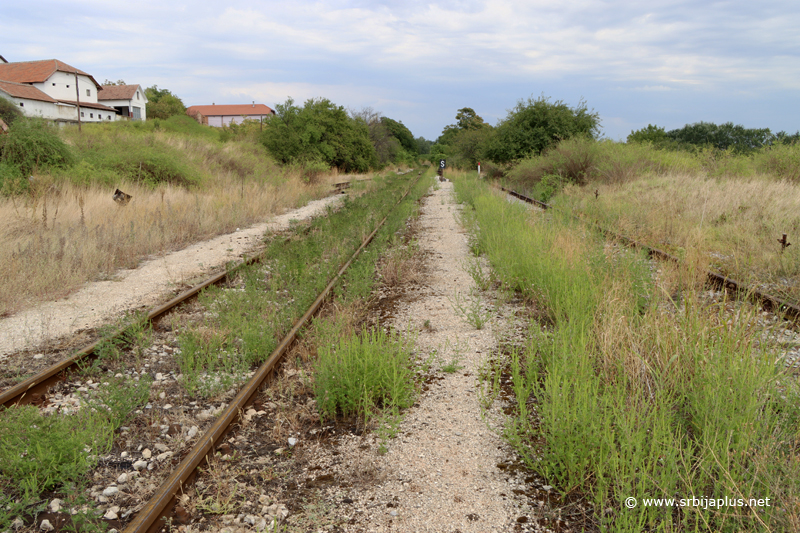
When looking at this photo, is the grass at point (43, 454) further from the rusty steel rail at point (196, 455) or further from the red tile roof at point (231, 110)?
the red tile roof at point (231, 110)

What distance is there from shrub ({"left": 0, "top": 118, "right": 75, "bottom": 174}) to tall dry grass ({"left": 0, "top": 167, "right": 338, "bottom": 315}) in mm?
950

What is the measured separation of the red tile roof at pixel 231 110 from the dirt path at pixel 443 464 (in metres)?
124

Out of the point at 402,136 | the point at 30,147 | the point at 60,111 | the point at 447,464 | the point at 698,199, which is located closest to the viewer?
the point at 447,464

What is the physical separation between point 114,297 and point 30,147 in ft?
33.9

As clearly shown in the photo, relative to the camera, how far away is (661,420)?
9.95ft

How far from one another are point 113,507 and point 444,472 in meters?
2.18

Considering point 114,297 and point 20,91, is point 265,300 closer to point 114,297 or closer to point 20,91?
point 114,297

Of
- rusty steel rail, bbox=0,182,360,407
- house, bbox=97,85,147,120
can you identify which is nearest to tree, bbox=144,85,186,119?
house, bbox=97,85,147,120

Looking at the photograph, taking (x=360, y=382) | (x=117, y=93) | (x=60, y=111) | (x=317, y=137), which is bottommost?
(x=360, y=382)

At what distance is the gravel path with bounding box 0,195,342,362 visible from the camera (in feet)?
18.9

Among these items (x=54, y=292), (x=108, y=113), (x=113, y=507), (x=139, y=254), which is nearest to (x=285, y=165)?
(x=139, y=254)

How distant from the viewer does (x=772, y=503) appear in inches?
100

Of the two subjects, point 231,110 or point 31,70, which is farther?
point 231,110

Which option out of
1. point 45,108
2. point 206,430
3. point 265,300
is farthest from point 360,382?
point 45,108
